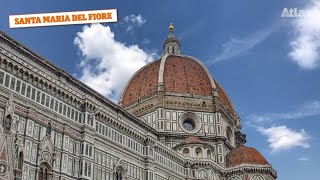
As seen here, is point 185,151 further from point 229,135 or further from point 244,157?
point 229,135

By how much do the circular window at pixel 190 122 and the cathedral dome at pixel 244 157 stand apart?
29.2 ft

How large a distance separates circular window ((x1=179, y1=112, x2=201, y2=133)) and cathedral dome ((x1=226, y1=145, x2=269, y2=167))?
29.2 feet

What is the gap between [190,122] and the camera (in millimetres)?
83062

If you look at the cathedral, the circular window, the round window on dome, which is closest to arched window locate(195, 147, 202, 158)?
the cathedral

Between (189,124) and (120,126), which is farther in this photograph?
(189,124)

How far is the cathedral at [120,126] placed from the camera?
120ft

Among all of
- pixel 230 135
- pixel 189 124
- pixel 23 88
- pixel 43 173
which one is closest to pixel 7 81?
pixel 23 88

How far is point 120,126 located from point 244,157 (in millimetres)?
35145

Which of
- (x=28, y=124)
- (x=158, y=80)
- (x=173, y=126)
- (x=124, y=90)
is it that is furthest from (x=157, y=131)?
(x=28, y=124)

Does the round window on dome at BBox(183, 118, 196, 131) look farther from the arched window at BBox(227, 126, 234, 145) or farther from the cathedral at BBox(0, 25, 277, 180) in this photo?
the arched window at BBox(227, 126, 234, 145)

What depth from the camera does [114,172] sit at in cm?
4862

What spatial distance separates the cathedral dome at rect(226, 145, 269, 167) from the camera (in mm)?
76875

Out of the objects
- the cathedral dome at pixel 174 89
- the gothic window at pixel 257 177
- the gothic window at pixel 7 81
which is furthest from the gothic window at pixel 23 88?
the gothic window at pixel 257 177

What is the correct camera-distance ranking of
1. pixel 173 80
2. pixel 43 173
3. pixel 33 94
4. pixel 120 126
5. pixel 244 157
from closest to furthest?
pixel 43 173 → pixel 33 94 → pixel 120 126 → pixel 244 157 → pixel 173 80
